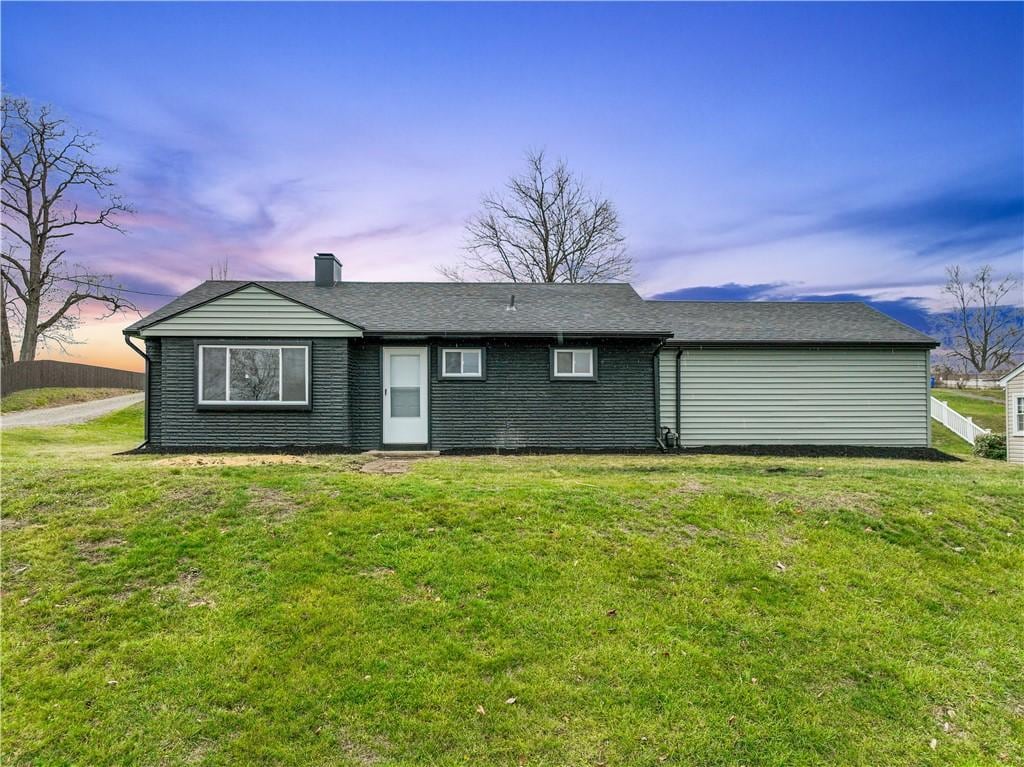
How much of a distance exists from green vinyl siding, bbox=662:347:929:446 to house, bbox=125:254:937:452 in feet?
0.11

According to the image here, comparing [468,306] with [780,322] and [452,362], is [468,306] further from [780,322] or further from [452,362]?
[780,322]

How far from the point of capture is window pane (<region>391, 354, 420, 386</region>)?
12195mm

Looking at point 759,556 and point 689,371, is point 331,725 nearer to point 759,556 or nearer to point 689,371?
point 759,556

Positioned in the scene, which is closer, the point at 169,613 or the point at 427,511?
the point at 169,613

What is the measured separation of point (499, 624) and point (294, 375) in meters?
8.70

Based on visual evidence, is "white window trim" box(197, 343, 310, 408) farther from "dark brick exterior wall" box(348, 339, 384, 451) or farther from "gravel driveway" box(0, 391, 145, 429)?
"gravel driveway" box(0, 391, 145, 429)

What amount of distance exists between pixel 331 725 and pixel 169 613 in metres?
1.88

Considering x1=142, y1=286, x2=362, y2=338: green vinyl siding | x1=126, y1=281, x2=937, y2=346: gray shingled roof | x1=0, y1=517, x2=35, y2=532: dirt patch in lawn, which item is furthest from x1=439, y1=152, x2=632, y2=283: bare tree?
x1=0, y1=517, x2=35, y2=532: dirt patch in lawn

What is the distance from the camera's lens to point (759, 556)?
5375 mm

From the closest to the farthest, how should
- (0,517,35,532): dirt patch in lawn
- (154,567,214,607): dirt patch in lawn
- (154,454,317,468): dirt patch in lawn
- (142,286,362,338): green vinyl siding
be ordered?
(154,567,214,607): dirt patch in lawn, (0,517,35,532): dirt patch in lawn, (154,454,317,468): dirt patch in lawn, (142,286,362,338): green vinyl siding

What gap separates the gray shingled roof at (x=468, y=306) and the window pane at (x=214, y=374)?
1.26m

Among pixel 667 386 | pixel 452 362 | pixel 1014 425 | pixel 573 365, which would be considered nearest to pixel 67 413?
pixel 452 362

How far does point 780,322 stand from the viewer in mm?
14438

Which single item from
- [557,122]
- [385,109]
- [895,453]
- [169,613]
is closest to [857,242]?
[895,453]
